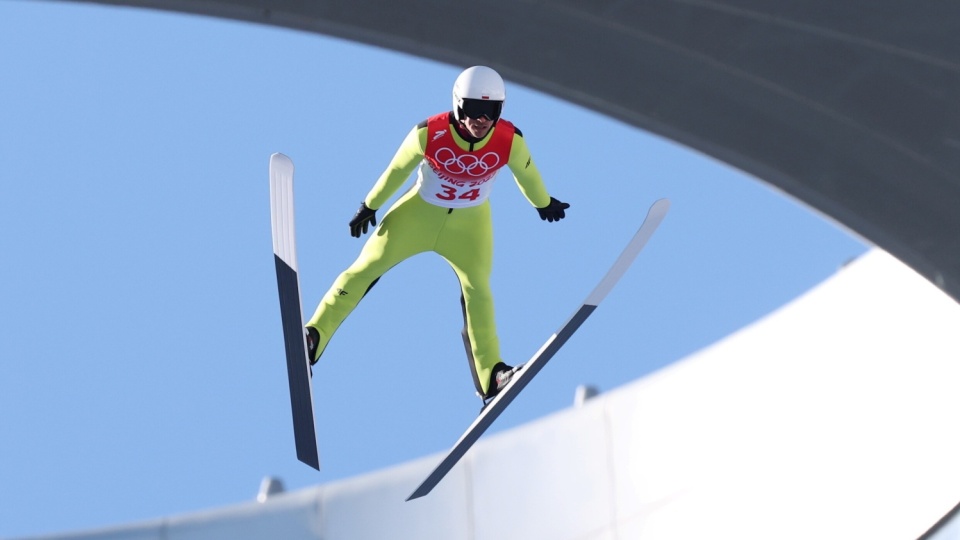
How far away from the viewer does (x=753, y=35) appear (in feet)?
25.2

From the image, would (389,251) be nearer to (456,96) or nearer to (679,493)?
(456,96)

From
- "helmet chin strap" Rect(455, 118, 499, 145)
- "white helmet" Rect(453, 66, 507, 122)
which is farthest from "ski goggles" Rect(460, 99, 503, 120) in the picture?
"helmet chin strap" Rect(455, 118, 499, 145)

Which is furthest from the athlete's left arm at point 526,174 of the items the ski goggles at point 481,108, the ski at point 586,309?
the ski at point 586,309

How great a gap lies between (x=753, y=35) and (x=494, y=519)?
868 cm

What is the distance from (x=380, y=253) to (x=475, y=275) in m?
0.52

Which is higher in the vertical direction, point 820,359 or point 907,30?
point 820,359

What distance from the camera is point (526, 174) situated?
28.1ft

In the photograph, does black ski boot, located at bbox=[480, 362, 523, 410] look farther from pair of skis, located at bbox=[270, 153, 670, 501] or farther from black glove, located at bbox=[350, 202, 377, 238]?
black glove, located at bbox=[350, 202, 377, 238]

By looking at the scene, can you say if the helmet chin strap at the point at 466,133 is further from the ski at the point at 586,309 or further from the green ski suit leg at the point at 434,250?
the ski at the point at 586,309

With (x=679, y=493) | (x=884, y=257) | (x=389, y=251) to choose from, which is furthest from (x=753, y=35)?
(x=679, y=493)

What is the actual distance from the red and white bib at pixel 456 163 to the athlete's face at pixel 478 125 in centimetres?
12

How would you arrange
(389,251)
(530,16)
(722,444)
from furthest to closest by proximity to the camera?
(722,444), (389,251), (530,16)

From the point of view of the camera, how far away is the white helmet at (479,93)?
778 cm

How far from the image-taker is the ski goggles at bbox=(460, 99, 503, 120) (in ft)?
25.8
